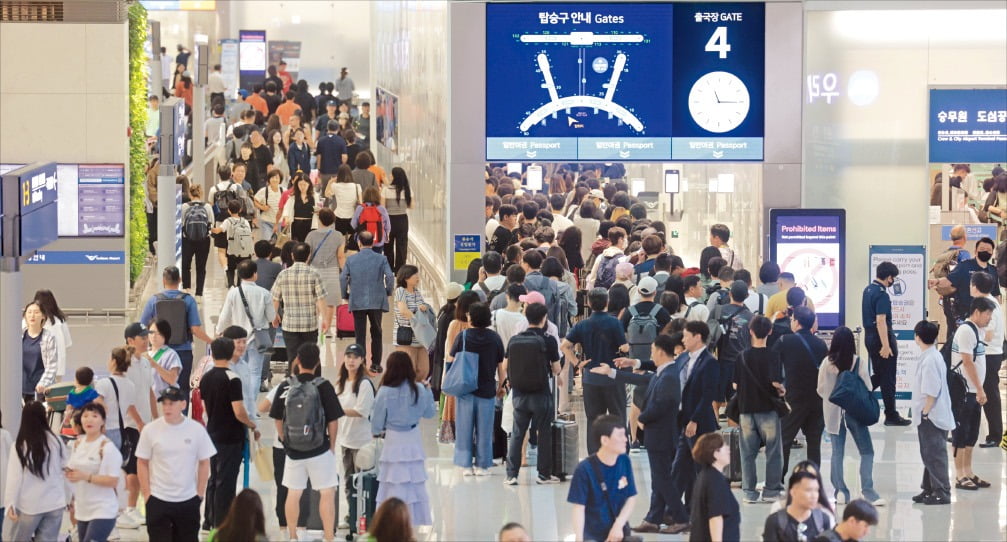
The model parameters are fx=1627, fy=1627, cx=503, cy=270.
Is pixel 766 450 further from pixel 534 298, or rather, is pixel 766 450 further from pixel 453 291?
pixel 453 291

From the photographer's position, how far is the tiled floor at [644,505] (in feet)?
36.7

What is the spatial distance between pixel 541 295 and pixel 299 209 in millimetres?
7299

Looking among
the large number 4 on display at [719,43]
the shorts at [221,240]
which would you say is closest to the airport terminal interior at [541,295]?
the large number 4 on display at [719,43]

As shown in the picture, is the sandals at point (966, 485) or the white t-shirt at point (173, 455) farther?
the sandals at point (966, 485)

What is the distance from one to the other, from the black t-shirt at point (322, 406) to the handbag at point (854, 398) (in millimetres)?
3692

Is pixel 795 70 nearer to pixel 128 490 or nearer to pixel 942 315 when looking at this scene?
pixel 942 315

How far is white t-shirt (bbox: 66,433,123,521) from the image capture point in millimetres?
9453

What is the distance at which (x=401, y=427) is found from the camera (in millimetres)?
10453

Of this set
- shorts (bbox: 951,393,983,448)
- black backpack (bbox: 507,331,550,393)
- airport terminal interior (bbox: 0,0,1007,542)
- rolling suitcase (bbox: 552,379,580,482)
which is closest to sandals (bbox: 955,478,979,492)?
airport terminal interior (bbox: 0,0,1007,542)

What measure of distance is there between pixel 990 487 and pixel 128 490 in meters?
6.47

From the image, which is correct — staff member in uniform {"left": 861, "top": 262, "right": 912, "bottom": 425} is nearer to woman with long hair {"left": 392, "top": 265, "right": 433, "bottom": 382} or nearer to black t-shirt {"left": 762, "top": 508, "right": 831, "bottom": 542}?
woman with long hair {"left": 392, "top": 265, "right": 433, "bottom": 382}

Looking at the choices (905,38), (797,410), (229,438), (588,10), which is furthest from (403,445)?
(905,38)

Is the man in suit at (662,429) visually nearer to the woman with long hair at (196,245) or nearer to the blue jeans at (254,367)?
the blue jeans at (254,367)

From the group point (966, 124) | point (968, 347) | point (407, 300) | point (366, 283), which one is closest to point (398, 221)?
point (366, 283)
